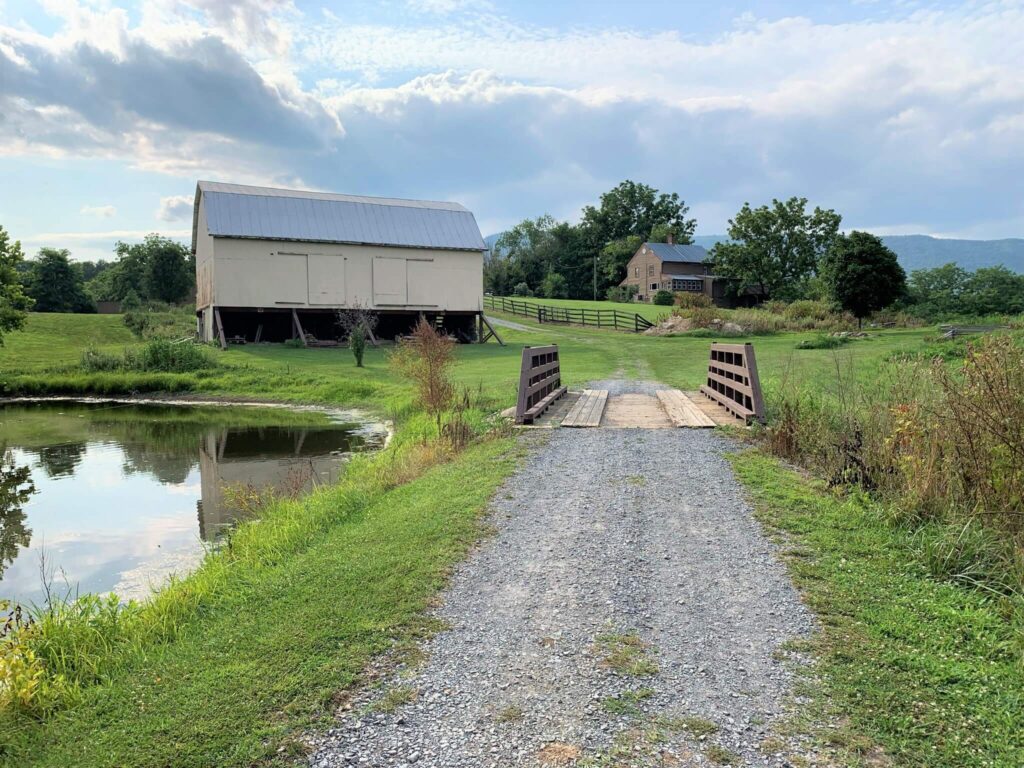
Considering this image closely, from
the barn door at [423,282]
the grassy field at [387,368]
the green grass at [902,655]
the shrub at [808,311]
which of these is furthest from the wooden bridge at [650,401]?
the shrub at [808,311]

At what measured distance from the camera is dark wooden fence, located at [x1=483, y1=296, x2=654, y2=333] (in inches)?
1661

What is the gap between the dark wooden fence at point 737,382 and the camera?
10.4 meters

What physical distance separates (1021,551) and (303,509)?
6.36m

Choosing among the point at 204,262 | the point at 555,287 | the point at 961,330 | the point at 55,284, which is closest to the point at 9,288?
the point at 204,262

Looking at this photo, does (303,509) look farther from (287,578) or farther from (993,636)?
(993,636)

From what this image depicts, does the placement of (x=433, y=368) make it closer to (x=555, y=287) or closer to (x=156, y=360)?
(x=156, y=360)

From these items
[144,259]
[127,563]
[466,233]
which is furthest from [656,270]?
[127,563]

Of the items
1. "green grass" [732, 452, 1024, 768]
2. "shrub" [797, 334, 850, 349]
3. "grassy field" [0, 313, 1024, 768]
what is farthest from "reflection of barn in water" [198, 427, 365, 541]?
"shrub" [797, 334, 850, 349]

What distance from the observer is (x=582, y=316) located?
152 feet

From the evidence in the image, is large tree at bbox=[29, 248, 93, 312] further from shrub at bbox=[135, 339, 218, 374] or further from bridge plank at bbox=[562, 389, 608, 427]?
bridge plank at bbox=[562, 389, 608, 427]

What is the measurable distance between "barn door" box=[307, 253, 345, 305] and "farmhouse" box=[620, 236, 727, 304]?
3664 cm

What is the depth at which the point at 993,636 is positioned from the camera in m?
3.93

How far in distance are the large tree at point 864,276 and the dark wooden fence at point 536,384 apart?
2844 centimetres

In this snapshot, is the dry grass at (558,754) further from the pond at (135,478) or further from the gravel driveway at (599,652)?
the pond at (135,478)
